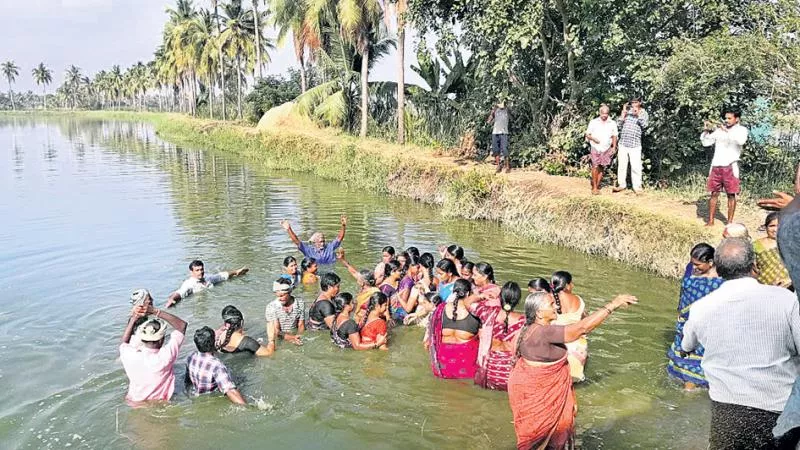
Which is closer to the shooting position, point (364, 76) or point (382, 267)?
point (382, 267)

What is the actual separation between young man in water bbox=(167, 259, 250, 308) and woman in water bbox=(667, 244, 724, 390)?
24.8 ft

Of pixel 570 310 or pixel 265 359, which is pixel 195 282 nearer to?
pixel 265 359

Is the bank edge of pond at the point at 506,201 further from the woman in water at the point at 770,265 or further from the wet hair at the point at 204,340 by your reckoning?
the wet hair at the point at 204,340

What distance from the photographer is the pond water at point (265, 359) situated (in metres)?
6.32

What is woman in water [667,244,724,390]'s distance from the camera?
6.35 metres

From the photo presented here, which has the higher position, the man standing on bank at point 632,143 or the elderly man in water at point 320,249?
the man standing on bank at point 632,143

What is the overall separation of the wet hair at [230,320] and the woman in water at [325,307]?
1176 millimetres

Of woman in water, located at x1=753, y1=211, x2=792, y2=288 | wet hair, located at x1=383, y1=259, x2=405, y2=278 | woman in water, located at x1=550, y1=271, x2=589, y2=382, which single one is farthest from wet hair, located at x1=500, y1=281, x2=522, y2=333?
wet hair, located at x1=383, y1=259, x2=405, y2=278

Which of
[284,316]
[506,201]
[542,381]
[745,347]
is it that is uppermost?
[745,347]

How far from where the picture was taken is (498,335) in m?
6.67

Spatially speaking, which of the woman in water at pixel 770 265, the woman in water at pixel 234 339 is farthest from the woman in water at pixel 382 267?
the woman in water at pixel 770 265

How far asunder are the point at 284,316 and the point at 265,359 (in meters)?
0.74

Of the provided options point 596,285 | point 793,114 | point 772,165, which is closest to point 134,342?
point 596,285

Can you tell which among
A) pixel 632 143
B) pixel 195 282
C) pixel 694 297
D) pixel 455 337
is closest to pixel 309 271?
pixel 195 282
